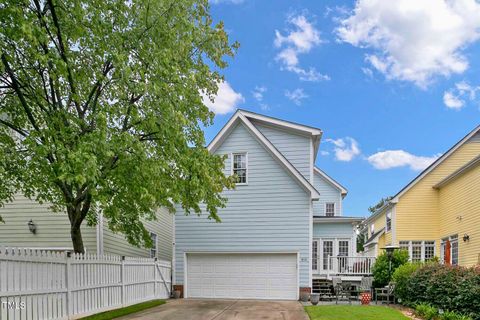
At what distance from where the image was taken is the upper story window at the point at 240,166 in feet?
52.1

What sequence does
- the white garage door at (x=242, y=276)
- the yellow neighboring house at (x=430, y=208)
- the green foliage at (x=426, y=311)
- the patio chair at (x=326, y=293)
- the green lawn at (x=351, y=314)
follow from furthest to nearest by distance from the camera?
the yellow neighboring house at (x=430, y=208) → the patio chair at (x=326, y=293) → the white garage door at (x=242, y=276) → the green foliage at (x=426, y=311) → the green lawn at (x=351, y=314)

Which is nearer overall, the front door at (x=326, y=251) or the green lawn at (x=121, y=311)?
the green lawn at (x=121, y=311)

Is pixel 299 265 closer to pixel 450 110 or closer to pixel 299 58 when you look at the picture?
pixel 299 58

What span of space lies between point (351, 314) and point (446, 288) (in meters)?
2.78

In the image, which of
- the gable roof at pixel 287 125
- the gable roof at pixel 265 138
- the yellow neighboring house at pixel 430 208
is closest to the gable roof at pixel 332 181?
the yellow neighboring house at pixel 430 208

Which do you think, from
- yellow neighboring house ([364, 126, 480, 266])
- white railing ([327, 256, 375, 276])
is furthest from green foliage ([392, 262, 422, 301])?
yellow neighboring house ([364, 126, 480, 266])

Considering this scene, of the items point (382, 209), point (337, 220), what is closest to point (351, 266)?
point (337, 220)

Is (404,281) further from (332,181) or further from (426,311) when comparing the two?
(332,181)

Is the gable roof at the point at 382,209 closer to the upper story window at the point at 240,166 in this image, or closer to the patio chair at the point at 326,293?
the patio chair at the point at 326,293

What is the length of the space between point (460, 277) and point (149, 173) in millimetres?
8816

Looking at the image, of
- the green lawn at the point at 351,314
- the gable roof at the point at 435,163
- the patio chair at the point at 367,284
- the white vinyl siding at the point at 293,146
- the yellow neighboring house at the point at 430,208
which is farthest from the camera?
the gable roof at the point at 435,163

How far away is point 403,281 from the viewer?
1342 cm

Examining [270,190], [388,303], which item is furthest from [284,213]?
[388,303]

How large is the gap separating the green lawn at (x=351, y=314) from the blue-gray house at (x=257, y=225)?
10.1ft
